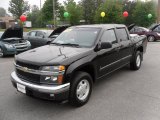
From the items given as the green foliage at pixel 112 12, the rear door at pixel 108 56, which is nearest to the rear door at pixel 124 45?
the rear door at pixel 108 56

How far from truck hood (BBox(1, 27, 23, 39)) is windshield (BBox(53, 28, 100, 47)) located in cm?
514

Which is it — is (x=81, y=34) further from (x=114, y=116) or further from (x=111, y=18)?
(x=111, y=18)

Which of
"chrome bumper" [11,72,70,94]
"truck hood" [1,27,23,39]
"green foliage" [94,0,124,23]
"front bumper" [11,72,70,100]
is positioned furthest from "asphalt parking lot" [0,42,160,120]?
"green foliage" [94,0,124,23]

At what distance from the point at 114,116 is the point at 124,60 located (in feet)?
8.28

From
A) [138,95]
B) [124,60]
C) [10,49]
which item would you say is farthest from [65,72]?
[10,49]

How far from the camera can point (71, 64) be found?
12.0 feet

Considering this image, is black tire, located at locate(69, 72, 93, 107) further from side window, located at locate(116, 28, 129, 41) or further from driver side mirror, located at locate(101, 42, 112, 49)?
side window, located at locate(116, 28, 129, 41)

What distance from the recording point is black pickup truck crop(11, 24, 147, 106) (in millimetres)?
3521

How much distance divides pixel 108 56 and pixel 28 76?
6.81 feet

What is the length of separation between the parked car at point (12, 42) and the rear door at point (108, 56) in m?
5.98

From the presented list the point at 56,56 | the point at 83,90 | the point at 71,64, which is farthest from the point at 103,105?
the point at 56,56

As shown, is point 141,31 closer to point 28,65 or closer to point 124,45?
point 124,45

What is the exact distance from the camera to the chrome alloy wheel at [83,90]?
3.95 m

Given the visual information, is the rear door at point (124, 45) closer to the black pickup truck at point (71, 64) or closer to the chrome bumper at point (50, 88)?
the black pickup truck at point (71, 64)
